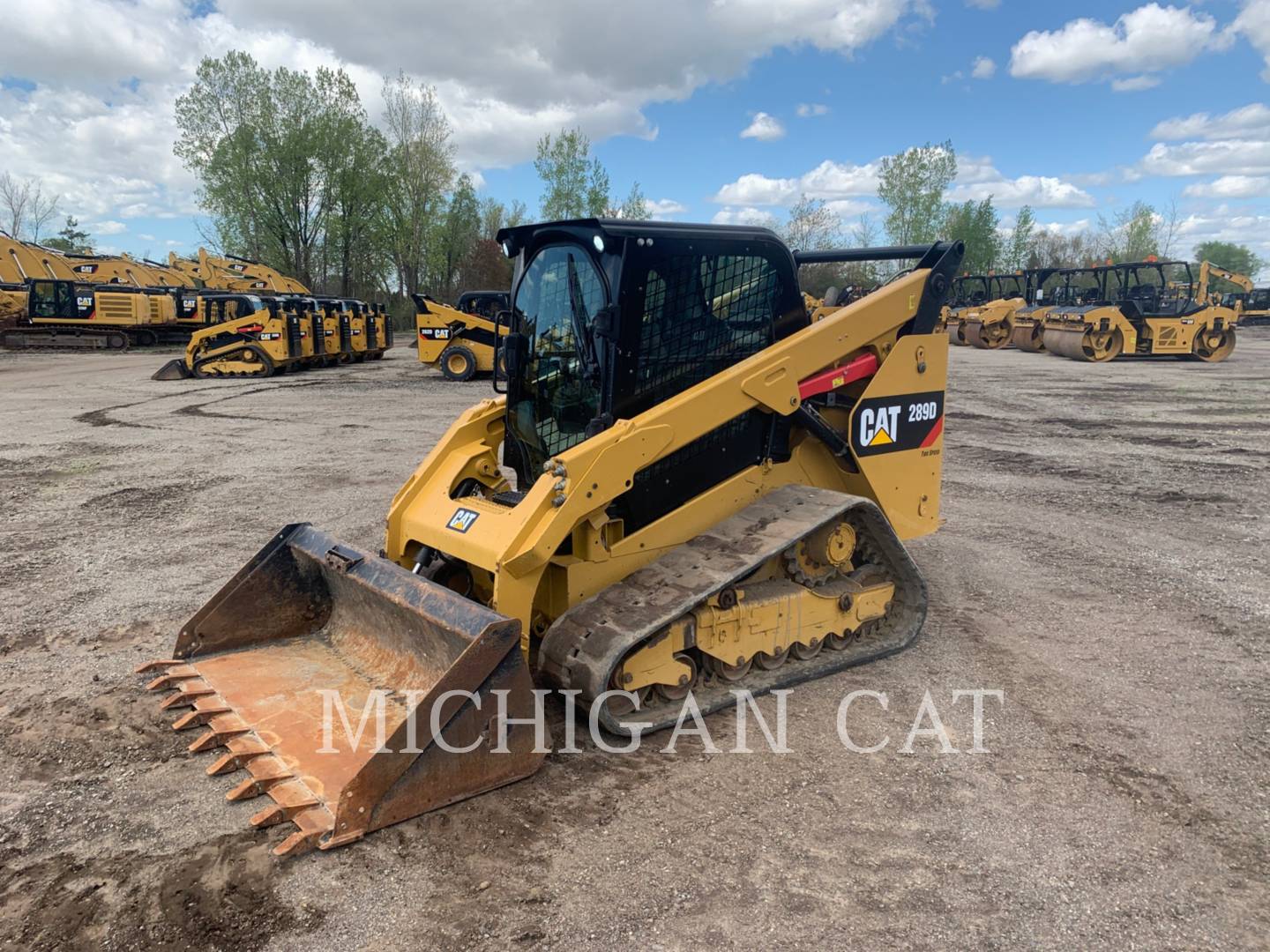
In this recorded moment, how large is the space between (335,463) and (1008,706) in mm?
7885

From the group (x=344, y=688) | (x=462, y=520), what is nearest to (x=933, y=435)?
(x=462, y=520)

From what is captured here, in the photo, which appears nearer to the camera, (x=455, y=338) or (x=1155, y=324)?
(x=455, y=338)

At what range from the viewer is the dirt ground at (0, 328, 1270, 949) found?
268 centimetres

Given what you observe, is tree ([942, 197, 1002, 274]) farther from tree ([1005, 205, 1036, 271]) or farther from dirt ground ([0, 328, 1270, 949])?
dirt ground ([0, 328, 1270, 949])

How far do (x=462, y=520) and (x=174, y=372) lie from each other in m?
18.5

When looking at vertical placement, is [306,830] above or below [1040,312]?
below

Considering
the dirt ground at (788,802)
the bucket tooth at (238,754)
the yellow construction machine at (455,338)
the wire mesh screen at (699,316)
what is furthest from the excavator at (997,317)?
the bucket tooth at (238,754)

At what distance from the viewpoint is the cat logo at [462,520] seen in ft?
13.4

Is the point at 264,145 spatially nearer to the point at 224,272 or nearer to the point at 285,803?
the point at 224,272

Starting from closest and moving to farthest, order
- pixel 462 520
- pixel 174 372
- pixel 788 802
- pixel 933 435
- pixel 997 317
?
1. pixel 788 802
2. pixel 462 520
3. pixel 933 435
4. pixel 174 372
5. pixel 997 317

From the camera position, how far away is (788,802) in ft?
10.9

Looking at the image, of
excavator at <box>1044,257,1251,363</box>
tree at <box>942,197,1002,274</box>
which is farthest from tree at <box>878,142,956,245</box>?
excavator at <box>1044,257,1251,363</box>

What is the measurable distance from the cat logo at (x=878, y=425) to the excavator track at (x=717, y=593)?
0.52 meters

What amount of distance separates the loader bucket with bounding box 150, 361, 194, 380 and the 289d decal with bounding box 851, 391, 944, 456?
1892 centimetres
